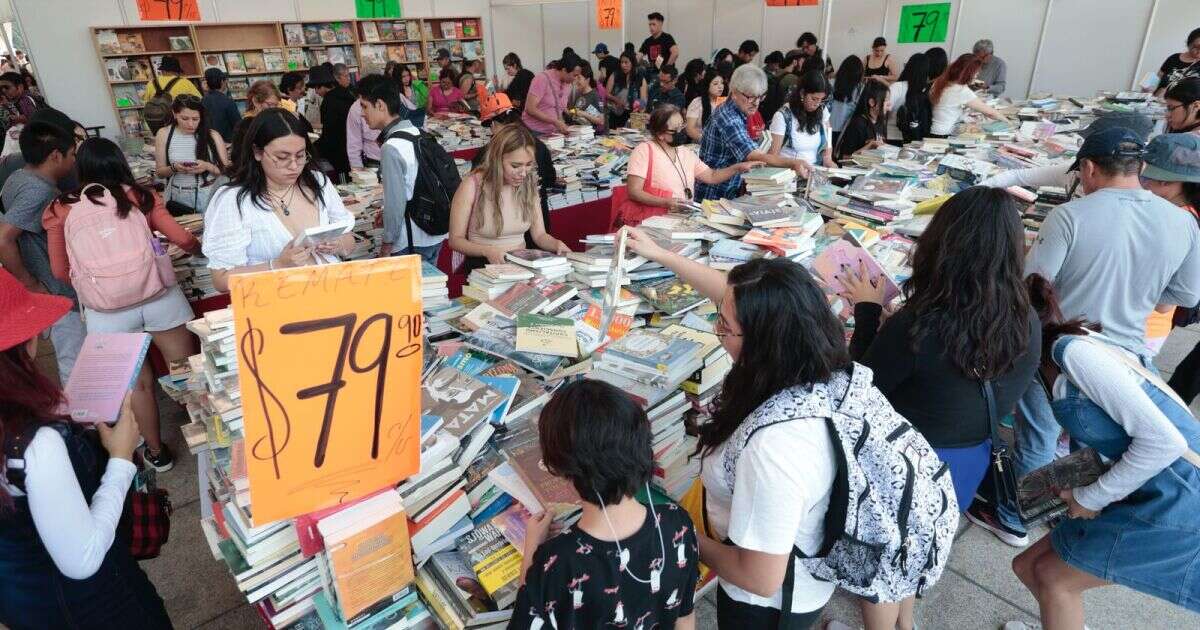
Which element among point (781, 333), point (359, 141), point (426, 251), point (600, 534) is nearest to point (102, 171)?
point (426, 251)

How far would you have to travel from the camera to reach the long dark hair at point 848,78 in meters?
5.92

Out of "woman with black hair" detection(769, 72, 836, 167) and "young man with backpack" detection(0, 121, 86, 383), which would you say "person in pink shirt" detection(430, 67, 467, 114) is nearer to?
"woman with black hair" detection(769, 72, 836, 167)

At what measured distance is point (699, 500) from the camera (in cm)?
152

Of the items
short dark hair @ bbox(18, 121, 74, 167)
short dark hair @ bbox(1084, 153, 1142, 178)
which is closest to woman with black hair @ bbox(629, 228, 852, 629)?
short dark hair @ bbox(1084, 153, 1142, 178)

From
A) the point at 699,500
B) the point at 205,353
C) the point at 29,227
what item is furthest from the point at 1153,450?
the point at 29,227

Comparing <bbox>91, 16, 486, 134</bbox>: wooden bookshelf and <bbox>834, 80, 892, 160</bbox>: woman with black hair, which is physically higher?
<bbox>91, 16, 486, 134</bbox>: wooden bookshelf

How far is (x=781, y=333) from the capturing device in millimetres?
1216

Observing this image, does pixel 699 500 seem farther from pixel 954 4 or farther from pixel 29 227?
pixel 954 4

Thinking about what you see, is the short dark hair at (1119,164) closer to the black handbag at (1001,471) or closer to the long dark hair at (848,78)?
the black handbag at (1001,471)

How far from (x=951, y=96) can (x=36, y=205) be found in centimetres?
617

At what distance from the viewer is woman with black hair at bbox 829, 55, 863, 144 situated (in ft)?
19.5

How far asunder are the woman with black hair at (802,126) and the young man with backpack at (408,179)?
6.89 feet

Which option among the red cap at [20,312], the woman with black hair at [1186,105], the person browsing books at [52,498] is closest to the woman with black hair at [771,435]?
the person browsing books at [52,498]

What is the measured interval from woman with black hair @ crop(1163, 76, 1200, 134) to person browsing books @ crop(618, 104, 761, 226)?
2.66 meters
